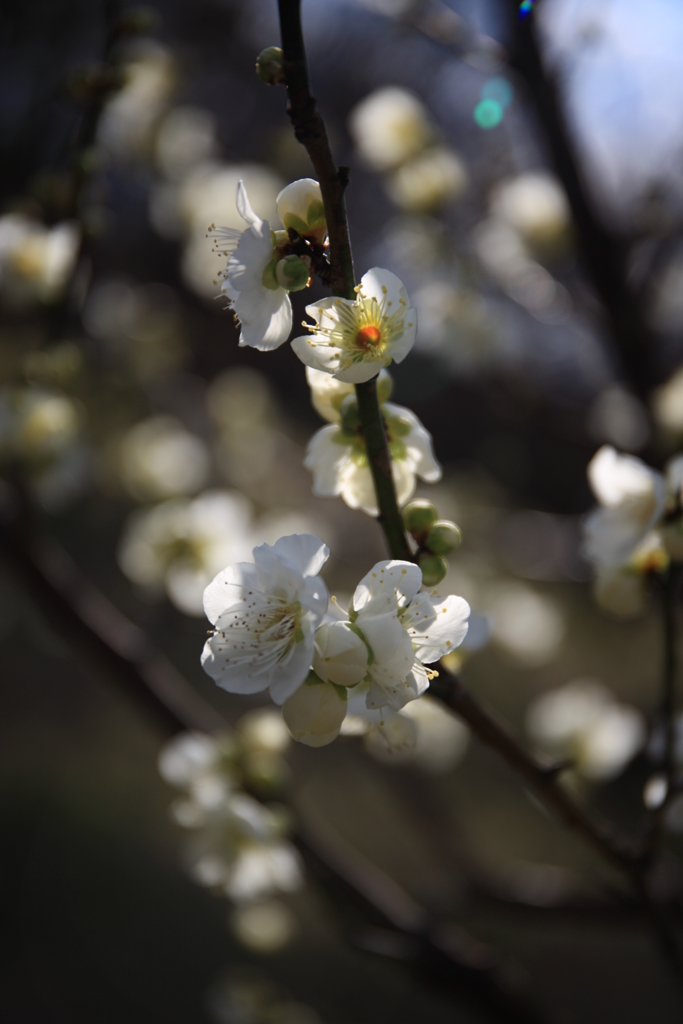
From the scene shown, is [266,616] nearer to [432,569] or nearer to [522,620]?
[432,569]

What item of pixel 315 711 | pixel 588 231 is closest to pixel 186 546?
pixel 315 711

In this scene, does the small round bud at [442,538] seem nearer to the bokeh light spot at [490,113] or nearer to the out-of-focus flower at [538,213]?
the out-of-focus flower at [538,213]

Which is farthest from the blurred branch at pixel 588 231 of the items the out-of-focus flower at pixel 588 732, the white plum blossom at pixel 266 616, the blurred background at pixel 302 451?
the white plum blossom at pixel 266 616

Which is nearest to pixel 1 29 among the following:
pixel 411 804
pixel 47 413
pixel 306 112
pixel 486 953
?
pixel 47 413

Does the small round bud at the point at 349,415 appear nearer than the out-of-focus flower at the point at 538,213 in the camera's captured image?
Yes

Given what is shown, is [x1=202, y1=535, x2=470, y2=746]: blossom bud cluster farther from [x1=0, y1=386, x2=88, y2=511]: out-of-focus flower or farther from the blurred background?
[x1=0, y1=386, x2=88, y2=511]: out-of-focus flower

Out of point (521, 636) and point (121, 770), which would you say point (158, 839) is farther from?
point (521, 636)
